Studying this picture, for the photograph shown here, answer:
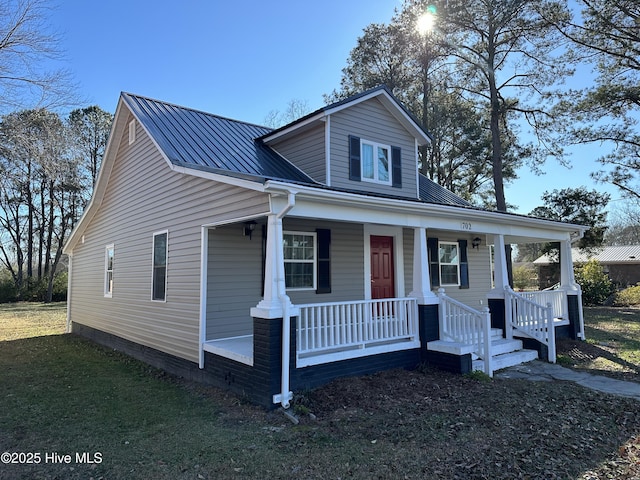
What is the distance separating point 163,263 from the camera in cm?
810

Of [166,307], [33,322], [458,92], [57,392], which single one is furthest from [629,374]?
[33,322]

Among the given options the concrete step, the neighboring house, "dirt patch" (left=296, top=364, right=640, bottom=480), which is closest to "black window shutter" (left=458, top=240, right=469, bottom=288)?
the concrete step

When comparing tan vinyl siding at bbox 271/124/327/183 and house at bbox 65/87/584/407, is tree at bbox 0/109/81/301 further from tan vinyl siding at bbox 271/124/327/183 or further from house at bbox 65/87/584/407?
tan vinyl siding at bbox 271/124/327/183

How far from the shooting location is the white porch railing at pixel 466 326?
689cm

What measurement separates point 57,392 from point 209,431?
3342 mm

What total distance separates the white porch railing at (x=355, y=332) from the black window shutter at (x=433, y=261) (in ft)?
12.4

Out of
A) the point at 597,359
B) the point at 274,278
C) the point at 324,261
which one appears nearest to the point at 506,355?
the point at 597,359

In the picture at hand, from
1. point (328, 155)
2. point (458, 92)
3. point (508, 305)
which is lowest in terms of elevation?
point (508, 305)

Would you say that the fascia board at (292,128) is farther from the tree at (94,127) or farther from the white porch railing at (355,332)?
the tree at (94,127)

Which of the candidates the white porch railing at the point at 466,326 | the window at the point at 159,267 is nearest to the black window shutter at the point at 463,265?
the white porch railing at the point at 466,326

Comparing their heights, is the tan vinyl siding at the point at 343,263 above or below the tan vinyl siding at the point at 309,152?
below

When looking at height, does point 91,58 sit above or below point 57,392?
above

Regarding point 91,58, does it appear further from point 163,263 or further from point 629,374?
point 629,374

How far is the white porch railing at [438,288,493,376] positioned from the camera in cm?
689
